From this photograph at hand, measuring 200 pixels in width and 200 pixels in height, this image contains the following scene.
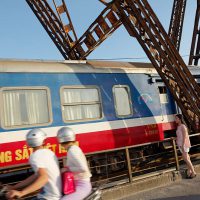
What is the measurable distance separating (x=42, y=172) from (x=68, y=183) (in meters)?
0.37

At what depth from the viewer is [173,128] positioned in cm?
1225

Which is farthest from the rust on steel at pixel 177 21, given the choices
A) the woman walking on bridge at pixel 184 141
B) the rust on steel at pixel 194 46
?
the woman walking on bridge at pixel 184 141

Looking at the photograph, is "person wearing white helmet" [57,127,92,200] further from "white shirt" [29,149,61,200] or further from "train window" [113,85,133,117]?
"train window" [113,85,133,117]

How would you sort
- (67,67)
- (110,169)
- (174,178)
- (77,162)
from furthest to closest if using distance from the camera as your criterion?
(110,169)
(67,67)
(174,178)
(77,162)

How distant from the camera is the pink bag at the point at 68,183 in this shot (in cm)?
391

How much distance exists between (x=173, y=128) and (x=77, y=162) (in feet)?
28.2

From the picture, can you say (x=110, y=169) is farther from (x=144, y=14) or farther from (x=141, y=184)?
(x=144, y=14)

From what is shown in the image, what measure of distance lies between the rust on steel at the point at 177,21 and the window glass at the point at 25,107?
32.7 ft

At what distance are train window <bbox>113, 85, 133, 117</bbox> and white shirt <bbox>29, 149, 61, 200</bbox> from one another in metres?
6.97

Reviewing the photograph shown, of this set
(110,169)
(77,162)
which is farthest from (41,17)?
(77,162)

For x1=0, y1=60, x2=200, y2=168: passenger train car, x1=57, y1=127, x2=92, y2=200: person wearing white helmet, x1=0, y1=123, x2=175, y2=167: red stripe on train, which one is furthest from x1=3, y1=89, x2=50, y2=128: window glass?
x1=57, y1=127, x2=92, y2=200: person wearing white helmet

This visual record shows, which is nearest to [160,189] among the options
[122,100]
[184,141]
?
[184,141]

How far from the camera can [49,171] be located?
12.6ft

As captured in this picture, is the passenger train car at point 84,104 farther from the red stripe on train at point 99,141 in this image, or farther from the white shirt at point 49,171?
the white shirt at point 49,171
